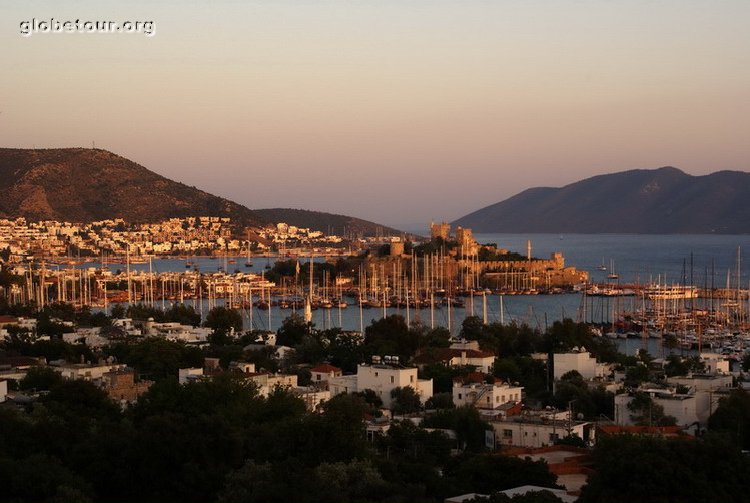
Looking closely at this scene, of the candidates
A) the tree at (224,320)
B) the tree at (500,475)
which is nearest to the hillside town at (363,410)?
the tree at (500,475)

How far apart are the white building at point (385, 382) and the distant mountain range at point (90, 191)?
262 ft

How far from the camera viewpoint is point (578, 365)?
2041cm

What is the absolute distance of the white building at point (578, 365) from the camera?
66.8 feet

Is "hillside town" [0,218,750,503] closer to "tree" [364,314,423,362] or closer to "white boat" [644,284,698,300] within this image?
"tree" [364,314,423,362]

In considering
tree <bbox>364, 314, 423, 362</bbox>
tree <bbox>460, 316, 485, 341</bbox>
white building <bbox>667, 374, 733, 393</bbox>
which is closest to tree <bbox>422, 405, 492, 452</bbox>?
white building <bbox>667, 374, 733, 393</bbox>

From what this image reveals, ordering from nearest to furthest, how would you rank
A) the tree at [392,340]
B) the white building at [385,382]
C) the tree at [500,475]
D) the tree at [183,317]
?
the tree at [500,475] < the white building at [385,382] < the tree at [392,340] < the tree at [183,317]

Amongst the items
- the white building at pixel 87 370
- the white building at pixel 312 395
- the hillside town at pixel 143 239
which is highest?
the hillside town at pixel 143 239

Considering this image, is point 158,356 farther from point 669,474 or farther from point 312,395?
point 669,474

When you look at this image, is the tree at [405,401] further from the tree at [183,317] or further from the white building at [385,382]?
the tree at [183,317]

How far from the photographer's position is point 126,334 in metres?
25.6

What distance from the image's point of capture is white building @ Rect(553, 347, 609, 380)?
20359 millimetres

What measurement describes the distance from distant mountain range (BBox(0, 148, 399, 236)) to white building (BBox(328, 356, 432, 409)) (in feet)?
262

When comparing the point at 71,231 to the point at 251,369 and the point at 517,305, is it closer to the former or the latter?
the point at 517,305

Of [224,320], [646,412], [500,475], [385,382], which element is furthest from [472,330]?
[500,475]
